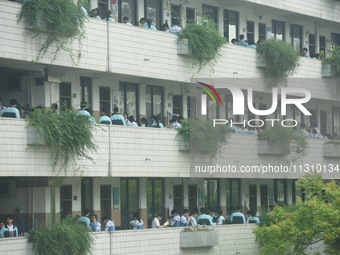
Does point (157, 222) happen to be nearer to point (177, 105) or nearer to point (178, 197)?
point (178, 197)

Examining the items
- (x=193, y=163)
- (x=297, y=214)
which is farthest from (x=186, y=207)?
(x=297, y=214)

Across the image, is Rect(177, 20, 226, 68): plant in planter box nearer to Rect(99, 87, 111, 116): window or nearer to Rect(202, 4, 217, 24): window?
Rect(202, 4, 217, 24): window

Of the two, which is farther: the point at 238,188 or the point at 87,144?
the point at 238,188

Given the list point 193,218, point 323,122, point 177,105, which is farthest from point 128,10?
point 323,122

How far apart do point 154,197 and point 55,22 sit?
963cm

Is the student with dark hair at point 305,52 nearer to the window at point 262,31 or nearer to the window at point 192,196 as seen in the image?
the window at point 262,31

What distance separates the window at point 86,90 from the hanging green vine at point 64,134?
3555 millimetres

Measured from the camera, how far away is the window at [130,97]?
4397 centimetres

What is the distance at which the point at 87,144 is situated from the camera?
38.1 meters

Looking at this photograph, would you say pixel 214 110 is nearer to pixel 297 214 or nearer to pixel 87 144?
pixel 297 214

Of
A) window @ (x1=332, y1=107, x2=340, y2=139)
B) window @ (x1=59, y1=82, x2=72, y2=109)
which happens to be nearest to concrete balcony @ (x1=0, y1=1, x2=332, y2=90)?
window @ (x1=59, y1=82, x2=72, y2=109)

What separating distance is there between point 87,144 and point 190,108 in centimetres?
981

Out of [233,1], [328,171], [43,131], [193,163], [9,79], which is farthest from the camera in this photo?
[328,171]

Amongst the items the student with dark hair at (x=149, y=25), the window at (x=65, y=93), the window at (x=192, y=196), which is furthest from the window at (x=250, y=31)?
the window at (x=65, y=93)
